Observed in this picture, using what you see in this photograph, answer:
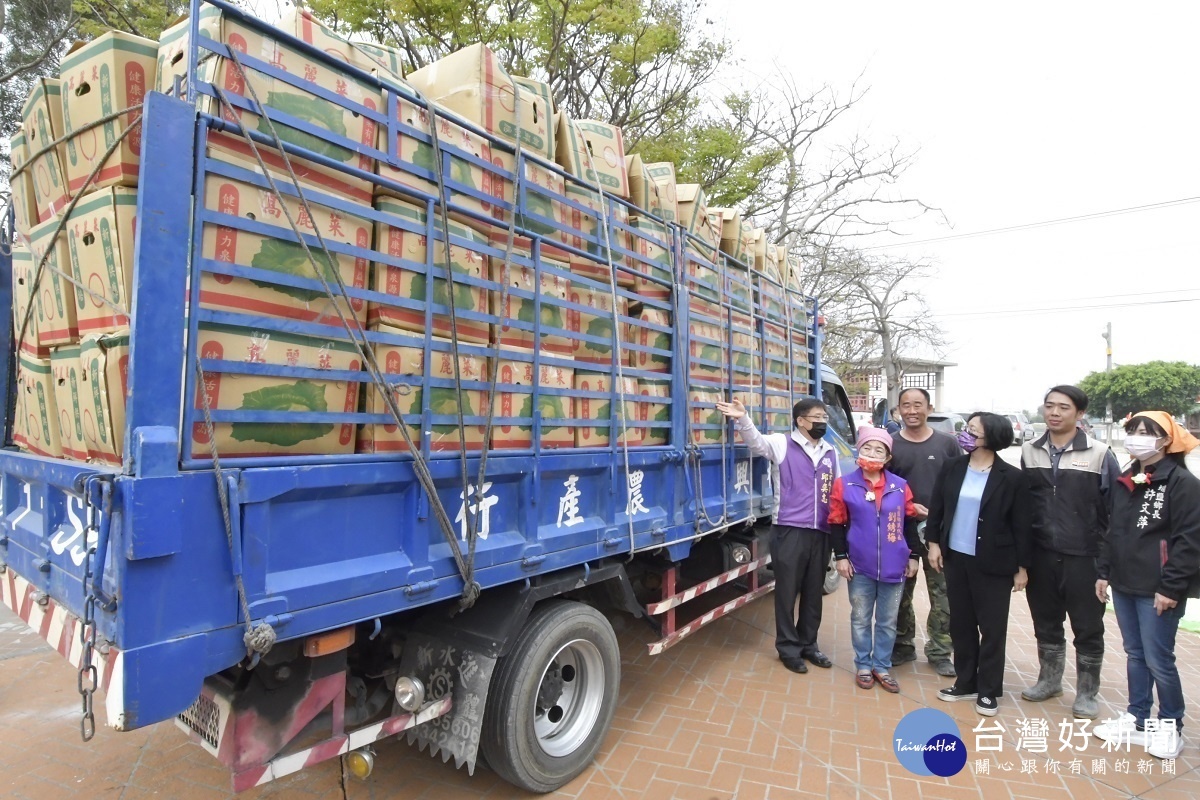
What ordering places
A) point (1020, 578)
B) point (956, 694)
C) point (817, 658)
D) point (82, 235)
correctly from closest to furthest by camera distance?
point (82, 235), point (1020, 578), point (956, 694), point (817, 658)

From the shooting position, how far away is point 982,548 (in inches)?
145

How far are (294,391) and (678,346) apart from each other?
7.20ft

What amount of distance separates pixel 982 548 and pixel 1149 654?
A: 2.81 ft

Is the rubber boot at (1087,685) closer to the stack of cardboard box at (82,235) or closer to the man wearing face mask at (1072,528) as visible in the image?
the man wearing face mask at (1072,528)

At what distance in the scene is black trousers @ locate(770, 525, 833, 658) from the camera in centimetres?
419

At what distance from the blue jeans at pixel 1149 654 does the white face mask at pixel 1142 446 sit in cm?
72

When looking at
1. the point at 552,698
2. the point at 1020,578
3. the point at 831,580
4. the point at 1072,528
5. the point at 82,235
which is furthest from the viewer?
the point at 831,580

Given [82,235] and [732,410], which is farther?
[732,410]

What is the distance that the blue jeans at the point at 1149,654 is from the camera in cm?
320

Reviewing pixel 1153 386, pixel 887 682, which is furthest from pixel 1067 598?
pixel 1153 386

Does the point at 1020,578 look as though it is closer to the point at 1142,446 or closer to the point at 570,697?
the point at 1142,446

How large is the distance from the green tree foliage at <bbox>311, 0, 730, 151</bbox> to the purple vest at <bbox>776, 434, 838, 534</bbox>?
5.84m

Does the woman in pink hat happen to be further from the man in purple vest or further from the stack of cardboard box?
the stack of cardboard box

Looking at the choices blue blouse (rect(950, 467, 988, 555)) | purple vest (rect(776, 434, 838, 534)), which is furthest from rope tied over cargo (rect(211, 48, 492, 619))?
blue blouse (rect(950, 467, 988, 555))
